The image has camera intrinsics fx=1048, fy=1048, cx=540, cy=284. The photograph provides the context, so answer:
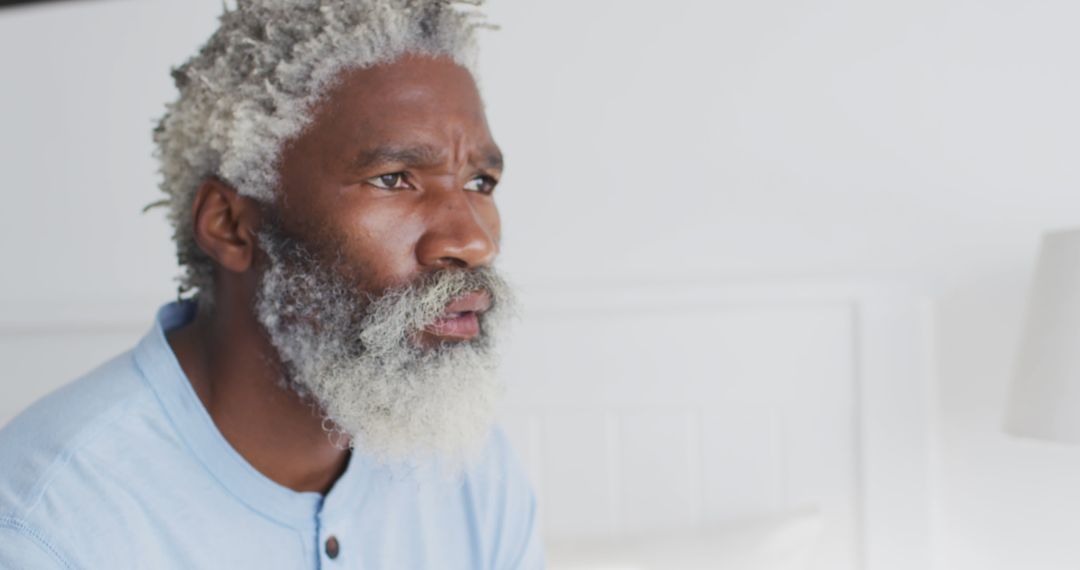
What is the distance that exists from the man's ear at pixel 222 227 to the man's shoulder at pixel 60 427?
0.14 metres

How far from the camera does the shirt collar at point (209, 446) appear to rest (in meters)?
1.06

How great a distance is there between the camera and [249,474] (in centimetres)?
107

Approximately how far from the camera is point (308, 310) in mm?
1083

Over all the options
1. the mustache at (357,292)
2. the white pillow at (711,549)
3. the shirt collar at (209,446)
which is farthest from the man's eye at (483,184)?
the white pillow at (711,549)

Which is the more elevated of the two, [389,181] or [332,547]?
[389,181]

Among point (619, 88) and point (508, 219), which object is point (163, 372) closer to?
point (508, 219)

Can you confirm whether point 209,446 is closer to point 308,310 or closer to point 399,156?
point 308,310

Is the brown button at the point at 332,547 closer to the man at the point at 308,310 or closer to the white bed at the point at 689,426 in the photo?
the man at the point at 308,310

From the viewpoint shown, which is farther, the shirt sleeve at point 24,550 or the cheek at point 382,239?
the cheek at point 382,239

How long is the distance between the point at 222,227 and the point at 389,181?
8.0 inches

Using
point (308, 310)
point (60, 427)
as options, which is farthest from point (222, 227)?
point (60, 427)

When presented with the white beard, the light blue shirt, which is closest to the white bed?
the light blue shirt

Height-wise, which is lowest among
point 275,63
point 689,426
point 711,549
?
point 711,549

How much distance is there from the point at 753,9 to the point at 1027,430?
0.76m
